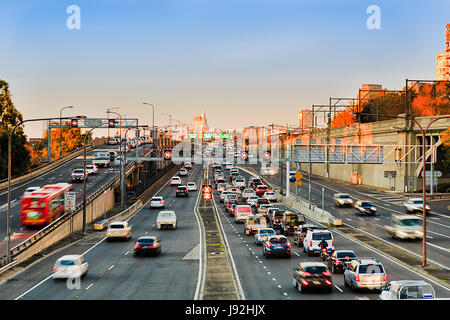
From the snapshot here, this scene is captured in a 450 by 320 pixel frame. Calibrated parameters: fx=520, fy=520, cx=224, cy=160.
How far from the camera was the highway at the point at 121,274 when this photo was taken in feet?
77.2

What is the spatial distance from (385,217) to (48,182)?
46.9 metres

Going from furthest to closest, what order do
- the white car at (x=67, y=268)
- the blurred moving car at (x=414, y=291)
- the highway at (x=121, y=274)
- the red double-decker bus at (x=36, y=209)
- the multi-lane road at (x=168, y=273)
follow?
the red double-decker bus at (x=36, y=209) < the white car at (x=67, y=268) < the highway at (x=121, y=274) < the multi-lane road at (x=168, y=273) < the blurred moving car at (x=414, y=291)

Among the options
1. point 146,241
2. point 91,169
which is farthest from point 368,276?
point 91,169

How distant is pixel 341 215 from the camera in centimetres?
6122

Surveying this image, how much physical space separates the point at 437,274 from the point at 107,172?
70704 mm

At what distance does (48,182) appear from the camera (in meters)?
75.4

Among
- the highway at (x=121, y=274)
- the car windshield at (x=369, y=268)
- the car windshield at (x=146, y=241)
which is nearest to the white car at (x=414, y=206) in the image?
the highway at (x=121, y=274)

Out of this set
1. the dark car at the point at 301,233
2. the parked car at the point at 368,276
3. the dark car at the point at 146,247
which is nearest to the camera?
the parked car at the point at 368,276

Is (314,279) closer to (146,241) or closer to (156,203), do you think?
(146,241)

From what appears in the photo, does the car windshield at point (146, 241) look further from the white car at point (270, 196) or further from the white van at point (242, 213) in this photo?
the white car at point (270, 196)

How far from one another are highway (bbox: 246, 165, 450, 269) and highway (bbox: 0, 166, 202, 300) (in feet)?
52.7

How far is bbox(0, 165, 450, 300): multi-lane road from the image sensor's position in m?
23.3

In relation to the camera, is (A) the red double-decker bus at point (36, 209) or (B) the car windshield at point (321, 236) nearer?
(B) the car windshield at point (321, 236)
